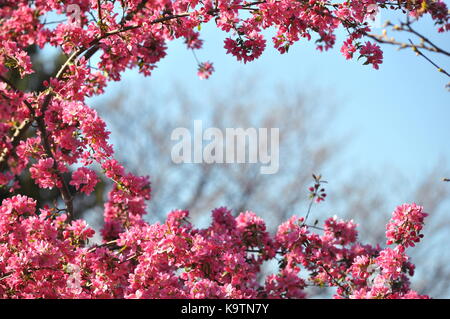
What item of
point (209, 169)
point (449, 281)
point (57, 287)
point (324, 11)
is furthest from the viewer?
point (209, 169)

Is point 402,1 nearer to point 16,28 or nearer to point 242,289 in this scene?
point 242,289

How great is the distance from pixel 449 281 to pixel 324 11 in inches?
454

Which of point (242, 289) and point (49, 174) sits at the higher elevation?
point (49, 174)

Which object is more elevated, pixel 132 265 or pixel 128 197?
pixel 128 197

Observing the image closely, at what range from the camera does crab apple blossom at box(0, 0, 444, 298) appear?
3.83 m

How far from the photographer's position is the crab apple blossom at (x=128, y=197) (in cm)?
383

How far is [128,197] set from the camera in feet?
15.1
